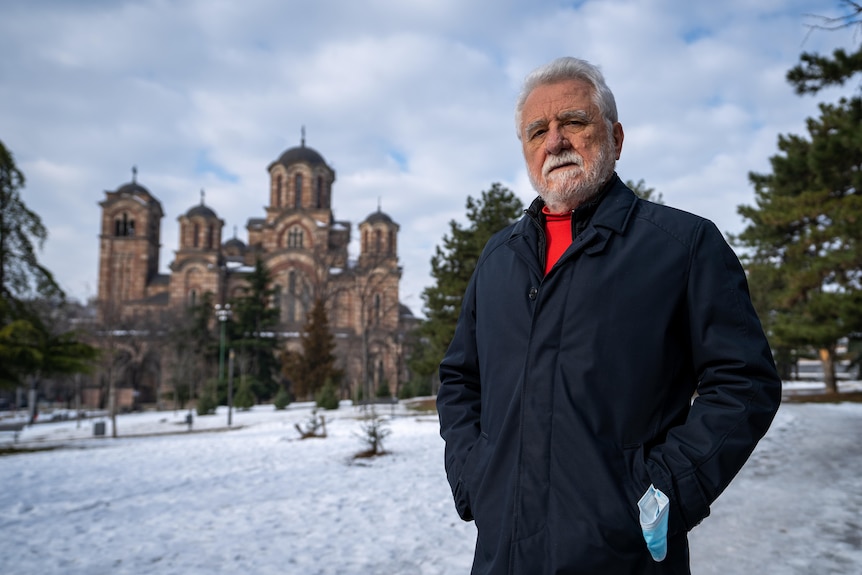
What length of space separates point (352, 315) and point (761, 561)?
143 feet

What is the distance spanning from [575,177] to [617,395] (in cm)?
67

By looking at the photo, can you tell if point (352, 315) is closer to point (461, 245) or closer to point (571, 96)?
point (461, 245)

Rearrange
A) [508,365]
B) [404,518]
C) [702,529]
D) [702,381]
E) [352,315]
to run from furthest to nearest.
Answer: [352,315] → [404,518] → [702,529] → [508,365] → [702,381]

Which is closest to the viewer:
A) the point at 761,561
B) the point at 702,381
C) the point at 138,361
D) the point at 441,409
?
the point at 702,381

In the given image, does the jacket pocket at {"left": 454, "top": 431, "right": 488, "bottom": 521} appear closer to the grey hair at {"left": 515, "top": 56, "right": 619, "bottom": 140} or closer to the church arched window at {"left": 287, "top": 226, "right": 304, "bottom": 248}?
the grey hair at {"left": 515, "top": 56, "right": 619, "bottom": 140}

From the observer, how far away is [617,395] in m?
1.55

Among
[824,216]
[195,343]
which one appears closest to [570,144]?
[824,216]

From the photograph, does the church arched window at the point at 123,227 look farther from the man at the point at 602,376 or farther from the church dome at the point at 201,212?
the man at the point at 602,376

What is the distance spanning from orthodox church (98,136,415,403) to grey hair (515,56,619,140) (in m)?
37.0

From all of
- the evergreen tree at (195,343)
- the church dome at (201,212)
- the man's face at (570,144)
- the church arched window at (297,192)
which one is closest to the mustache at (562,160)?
the man's face at (570,144)

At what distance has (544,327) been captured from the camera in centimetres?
164

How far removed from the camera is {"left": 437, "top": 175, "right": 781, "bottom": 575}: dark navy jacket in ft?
4.75

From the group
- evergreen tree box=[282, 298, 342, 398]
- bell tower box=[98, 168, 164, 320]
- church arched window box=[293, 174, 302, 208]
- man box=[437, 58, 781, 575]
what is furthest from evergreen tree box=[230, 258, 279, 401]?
man box=[437, 58, 781, 575]

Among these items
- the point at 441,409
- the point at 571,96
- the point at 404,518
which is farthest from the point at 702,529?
the point at 571,96
